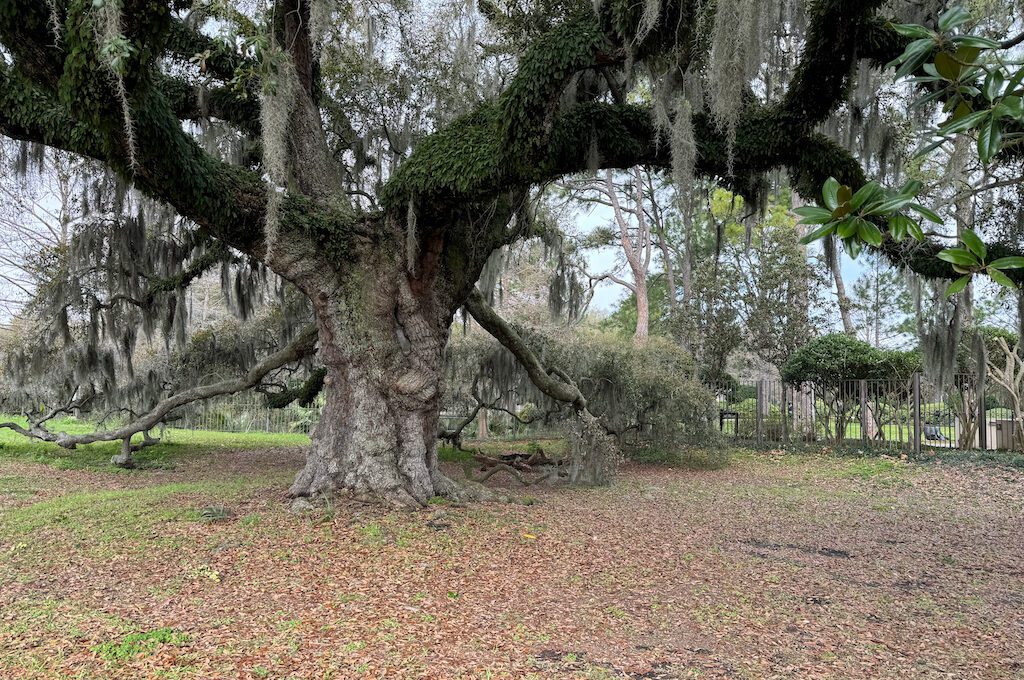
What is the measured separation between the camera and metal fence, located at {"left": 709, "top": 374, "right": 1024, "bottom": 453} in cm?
1141

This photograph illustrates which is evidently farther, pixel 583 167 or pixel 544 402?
pixel 544 402

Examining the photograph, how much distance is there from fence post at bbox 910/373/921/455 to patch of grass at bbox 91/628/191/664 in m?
11.7

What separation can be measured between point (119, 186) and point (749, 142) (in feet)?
23.1

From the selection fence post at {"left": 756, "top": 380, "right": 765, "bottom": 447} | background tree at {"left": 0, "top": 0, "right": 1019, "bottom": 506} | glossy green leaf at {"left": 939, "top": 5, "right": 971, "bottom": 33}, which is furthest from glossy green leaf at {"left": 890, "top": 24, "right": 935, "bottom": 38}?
fence post at {"left": 756, "top": 380, "right": 765, "bottom": 447}

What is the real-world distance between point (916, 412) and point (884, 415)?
39.6 inches

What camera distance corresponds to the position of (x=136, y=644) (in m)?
3.02

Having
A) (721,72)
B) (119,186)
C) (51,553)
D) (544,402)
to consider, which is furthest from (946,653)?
(544,402)

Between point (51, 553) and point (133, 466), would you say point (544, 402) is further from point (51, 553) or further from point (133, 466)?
point (51, 553)

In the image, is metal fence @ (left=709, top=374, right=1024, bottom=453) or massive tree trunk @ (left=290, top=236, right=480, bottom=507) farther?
metal fence @ (left=709, top=374, right=1024, bottom=453)

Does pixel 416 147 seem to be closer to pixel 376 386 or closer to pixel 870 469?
pixel 376 386

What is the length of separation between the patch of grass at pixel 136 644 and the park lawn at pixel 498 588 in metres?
0.01

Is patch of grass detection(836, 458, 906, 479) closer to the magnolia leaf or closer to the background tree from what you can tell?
the background tree

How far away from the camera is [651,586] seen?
4.21m

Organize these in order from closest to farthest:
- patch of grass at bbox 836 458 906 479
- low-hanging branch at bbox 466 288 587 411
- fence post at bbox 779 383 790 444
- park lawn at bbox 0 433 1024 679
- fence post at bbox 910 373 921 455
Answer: park lawn at bbox 0 433 1024 679 → low-hanging branch at bbox 466 288 587 411 → patch of grass at bbox 836 458 906 479 → fence post at bbox 910 373 921 455 → fence post at bbox 779 383 790 444
